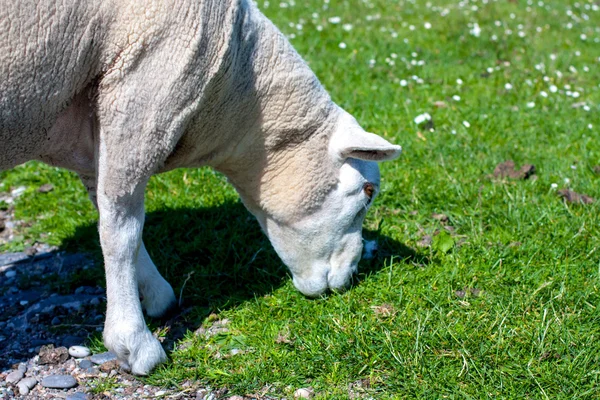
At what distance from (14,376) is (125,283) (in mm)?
716

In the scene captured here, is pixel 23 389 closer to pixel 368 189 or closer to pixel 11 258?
pixel 11 258

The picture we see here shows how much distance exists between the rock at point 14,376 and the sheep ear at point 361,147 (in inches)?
76.7

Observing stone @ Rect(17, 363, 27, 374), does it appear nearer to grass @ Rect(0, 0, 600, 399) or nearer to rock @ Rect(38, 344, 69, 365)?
rock @ Rect(38, 344, 69, 365)

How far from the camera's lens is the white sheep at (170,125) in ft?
9.99

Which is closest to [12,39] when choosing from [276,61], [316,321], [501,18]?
[276,61]

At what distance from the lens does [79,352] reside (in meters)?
3.77

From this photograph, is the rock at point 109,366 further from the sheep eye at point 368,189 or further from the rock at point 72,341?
the sheep eye at point 368,189

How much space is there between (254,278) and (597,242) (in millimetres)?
2150

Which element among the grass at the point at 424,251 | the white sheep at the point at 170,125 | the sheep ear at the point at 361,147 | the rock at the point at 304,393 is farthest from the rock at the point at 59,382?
the sheep ear at the point at 361,147

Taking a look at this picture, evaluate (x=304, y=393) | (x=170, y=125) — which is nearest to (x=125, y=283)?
(x=170, y=125)

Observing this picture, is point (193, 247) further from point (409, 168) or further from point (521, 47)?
point (521, 47)

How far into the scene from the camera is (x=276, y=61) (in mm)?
3650

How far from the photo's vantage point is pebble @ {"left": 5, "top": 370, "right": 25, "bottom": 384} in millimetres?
3512

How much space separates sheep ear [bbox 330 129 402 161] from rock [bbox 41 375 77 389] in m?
1.77
